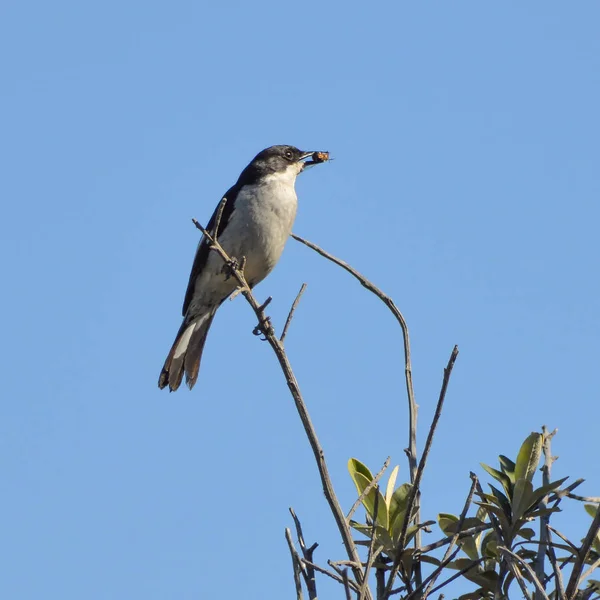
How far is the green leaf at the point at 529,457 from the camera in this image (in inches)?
93.7

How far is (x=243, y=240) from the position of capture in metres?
7.15

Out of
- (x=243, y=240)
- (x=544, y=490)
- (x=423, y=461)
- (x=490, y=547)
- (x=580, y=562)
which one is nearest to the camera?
(x=580, y=562)

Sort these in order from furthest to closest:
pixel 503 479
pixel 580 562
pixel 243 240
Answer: pixel 243 240 → pixel 503 479 → pixel 580 562

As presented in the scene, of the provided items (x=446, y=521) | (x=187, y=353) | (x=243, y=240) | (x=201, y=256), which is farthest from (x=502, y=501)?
(x=201, y=256)

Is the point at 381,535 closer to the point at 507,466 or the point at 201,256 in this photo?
the point at 507,466

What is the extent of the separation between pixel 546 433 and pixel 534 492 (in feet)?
0.55

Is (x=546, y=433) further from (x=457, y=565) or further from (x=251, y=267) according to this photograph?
(x=251, y=267)

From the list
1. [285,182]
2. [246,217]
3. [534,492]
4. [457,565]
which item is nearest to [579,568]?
[534,492]

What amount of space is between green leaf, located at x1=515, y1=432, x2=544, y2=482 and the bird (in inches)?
184

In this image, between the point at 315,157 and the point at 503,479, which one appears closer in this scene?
the point at 503,479

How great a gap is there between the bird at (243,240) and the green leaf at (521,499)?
471 cm

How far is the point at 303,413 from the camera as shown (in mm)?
2504

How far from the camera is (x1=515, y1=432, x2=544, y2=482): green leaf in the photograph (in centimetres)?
238

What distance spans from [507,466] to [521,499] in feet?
0.45
